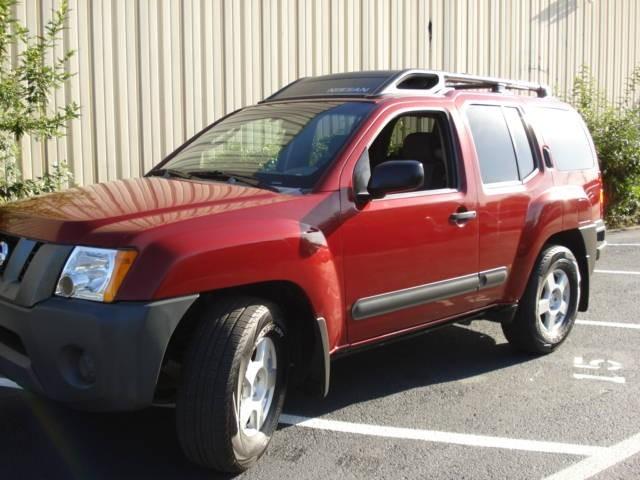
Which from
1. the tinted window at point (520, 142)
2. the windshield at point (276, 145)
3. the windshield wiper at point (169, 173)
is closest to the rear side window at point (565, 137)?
the tinted window at point (520, 142)

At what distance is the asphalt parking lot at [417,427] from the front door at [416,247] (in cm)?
53

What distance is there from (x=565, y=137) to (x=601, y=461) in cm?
291

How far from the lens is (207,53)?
9109 millimetres

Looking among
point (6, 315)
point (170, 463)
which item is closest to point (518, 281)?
point (170, 463)

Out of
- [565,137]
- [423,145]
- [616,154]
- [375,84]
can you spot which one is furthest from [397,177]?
[616,154]

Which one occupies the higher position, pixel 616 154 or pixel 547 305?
pixel 616 154

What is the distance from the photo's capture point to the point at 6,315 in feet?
11.4

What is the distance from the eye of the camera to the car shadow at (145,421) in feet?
12.4

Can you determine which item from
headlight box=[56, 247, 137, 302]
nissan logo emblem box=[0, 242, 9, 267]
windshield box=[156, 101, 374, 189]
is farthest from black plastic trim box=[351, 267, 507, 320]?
nissan logo emblem box=[0, 242, 9, 267]

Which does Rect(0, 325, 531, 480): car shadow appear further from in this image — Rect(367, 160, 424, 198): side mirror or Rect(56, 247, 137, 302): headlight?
Rect(367, 160, 424, 198): side mirror

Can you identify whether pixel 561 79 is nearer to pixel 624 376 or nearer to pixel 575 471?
pixel 624 376

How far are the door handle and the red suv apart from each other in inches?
0.7

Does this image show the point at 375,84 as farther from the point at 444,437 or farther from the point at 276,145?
the point at 444,437

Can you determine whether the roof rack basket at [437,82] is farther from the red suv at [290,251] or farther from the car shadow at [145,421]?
the car shadow at [145,421]
